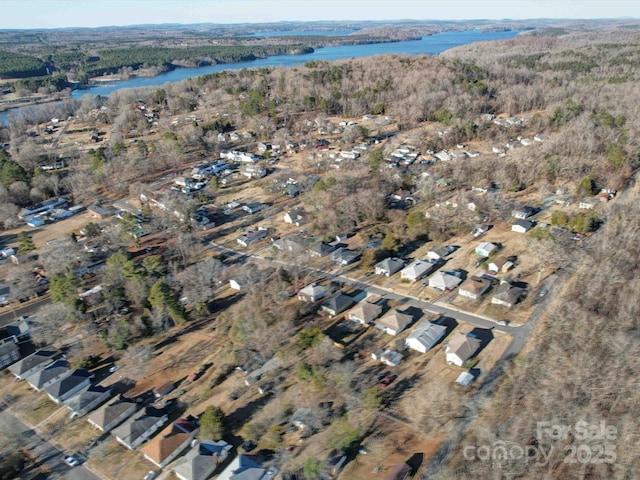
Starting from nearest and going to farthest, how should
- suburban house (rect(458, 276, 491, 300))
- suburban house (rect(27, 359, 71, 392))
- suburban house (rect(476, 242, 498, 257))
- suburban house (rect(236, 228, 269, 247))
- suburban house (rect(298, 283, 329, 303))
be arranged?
suburban house (rect(27, 359, 71, 392)) < suburban house (rect(458, 276, 491, 300)) < suburban house (rect(298, 283, 329, 303)) < suburban house (rect(476, 242, 498, 257)) < suburban house (rect(236, 228, 269, 247))

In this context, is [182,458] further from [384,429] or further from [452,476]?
[452,476]

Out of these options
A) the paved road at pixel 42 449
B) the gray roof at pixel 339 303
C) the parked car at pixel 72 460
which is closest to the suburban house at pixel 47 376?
the paved road at pixel 42 449

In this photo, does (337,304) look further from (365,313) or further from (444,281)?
(444,281)

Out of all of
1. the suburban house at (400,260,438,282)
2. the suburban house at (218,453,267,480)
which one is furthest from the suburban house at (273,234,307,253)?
the suburban house at (218,453,267,480)

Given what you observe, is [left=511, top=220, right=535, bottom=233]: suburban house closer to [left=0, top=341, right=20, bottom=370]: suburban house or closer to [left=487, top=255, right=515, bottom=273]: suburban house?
[left=487, top=255, right=515, bottom=273]: suburban house

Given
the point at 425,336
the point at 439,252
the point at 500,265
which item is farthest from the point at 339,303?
the point at 500,265
